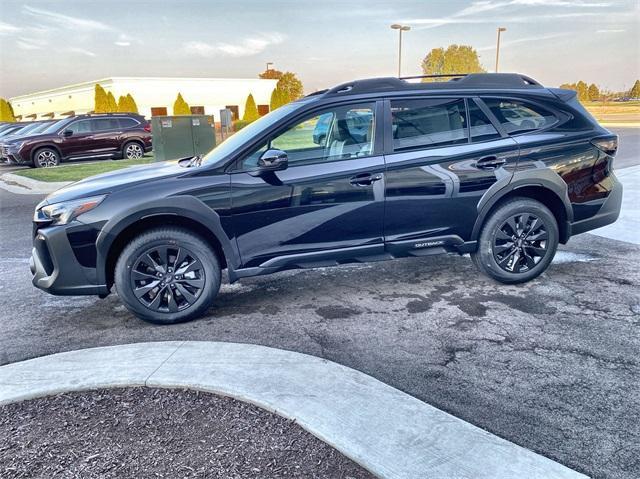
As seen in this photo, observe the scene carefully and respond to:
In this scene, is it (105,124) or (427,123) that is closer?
(427,123)

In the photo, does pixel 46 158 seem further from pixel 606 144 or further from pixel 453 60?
pixel 453 60

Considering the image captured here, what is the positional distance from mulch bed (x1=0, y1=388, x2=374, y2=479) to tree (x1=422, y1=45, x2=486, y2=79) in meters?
80.3

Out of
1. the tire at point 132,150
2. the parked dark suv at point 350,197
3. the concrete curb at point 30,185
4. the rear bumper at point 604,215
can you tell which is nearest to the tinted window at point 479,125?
the parked dark suv at point 350,197

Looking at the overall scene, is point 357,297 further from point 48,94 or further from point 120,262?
point 48,94

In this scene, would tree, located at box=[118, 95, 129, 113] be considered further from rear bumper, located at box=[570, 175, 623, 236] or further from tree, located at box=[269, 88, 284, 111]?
rear bumper, located at box=[570, 175, 623, 236]

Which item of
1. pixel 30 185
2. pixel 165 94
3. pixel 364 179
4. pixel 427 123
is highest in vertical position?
pixel 165 94

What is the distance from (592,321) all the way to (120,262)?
148 inches

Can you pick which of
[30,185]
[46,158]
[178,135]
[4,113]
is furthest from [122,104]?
[30,185]

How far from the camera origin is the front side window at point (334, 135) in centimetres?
442

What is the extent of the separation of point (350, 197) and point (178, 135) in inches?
416

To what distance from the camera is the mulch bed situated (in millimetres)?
2443

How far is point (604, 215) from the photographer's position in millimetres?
5051

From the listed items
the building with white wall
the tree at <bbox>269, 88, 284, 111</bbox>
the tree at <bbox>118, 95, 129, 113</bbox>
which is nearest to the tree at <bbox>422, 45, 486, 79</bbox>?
the building with white wall

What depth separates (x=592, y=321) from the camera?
405 cm
